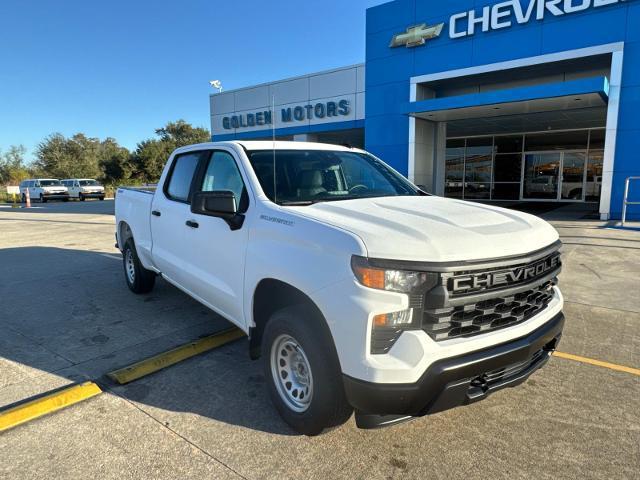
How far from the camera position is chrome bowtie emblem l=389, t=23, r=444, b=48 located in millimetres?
16531

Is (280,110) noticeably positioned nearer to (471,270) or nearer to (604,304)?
(604,304)

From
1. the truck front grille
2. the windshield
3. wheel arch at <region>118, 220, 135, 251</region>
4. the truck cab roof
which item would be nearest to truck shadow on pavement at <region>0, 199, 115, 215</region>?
wheel arch at <region>118, 220, 135, 251</region>

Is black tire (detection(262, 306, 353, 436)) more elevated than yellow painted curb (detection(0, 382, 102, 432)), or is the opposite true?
black tire (detection(262, 306, 353, 436))

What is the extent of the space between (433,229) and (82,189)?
115ft

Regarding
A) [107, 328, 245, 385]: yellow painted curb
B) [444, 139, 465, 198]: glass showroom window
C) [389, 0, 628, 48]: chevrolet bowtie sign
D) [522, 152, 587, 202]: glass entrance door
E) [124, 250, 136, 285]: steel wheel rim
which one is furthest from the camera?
[444, 139, 465, 198]: glass showroom window

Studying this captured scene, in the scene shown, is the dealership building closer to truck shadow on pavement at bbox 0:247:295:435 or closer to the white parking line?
the white parking line

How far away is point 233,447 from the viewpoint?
8.90ft

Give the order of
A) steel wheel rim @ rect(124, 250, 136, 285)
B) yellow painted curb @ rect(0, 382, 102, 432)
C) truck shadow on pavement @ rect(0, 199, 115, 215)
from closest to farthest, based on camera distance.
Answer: yellow painted curb @ rect(0, 382, 102, 432), steel wheel rim @ rect(124, 250, 136, 285), truck shadow on pavement @ rect(0, 199, 115, 215)

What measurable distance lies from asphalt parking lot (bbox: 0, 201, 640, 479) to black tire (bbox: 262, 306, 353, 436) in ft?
0.61

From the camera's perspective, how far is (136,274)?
5.78 m

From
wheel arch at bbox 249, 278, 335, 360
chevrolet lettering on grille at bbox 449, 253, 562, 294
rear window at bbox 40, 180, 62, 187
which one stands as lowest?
wheel arch at bbox 249, 278, 335, 360

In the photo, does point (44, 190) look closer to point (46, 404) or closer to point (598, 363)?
point (46, 404)

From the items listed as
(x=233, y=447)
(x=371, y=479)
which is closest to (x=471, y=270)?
(x=371, y=479)

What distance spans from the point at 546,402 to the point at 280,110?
2250 centimetres
